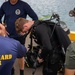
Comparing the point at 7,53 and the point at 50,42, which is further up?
the point at 7,53

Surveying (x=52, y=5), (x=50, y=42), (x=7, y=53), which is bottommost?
(x=50, y=42)

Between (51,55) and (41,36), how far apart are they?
0.87 ft

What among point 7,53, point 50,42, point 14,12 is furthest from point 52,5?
point 7,53

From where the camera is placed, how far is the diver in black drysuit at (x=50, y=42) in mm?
2867

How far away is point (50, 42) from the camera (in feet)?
9.57

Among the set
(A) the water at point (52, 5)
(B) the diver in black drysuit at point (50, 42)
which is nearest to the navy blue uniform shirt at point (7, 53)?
(B) the diver in black drysuit at point (50, 42)

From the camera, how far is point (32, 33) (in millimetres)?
2979

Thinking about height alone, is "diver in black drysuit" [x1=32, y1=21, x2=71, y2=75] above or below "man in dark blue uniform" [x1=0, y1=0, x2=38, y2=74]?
below

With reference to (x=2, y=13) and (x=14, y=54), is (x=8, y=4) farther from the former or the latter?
(x=14, y=54)

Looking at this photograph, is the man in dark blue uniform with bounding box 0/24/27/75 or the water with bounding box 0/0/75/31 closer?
the man in dark blue uniform with bounding box 0/24/27/75

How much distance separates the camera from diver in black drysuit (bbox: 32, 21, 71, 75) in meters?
2.87

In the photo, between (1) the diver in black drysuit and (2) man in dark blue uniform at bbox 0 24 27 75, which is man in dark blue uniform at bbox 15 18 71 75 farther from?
(2) man in dark blue uniform at bbox 0 24 27 75

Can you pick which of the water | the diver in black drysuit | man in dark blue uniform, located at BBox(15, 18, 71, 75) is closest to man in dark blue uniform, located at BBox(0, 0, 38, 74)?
man in dark blue uniform, located at BBox(15, 18, 71, 75)

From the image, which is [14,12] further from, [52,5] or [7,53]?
[52,5]
